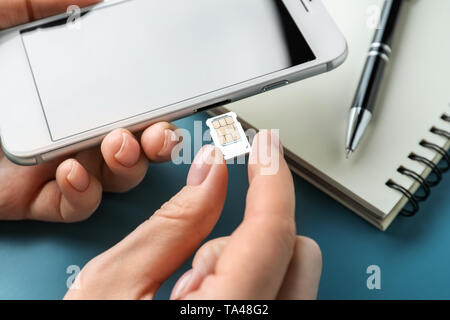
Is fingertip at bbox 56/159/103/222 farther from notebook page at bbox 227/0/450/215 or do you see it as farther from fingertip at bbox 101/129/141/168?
notebook page at bbox 227/0/450/215

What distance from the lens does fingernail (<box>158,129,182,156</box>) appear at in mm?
470

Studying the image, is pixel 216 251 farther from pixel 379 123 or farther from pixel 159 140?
pixel 379 123

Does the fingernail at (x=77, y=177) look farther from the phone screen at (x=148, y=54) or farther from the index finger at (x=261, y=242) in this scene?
the index finger at (x=261, y=242)

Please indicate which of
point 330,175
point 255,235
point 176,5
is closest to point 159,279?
point 255,235

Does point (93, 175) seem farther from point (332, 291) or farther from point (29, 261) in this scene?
point (332, 291)

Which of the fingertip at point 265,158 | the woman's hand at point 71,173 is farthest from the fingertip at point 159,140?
the fingertip at point 265,158

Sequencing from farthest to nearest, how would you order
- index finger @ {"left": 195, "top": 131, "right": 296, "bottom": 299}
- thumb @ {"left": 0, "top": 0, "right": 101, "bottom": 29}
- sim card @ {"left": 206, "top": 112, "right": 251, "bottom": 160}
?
thumb @ {"left": 0, "top": 0, "right": 101, "bottom": 29}, sim card @ {"left": 206, "top": 112, "right": 251, "bottom": 160}, index finger @ {"left": 195, "top": 131, "right": 296, "bottom": 299}

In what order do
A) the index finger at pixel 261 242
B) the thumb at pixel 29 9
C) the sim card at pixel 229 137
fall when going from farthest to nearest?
1. the thumb at pixel 29 9
2. the sim card at pixel 229 137
3. the index finger at pixel 261 242

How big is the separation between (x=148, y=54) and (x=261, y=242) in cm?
29

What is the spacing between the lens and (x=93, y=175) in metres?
0.53

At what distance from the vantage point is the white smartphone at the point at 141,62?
18.8 inches

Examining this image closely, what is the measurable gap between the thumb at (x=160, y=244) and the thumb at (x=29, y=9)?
Answer: 30cm

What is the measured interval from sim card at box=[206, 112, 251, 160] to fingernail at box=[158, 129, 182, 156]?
0.05 meters

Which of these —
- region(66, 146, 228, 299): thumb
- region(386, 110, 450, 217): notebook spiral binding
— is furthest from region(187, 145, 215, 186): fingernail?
region(386, 110, 450, 217): notebook spiral binding
